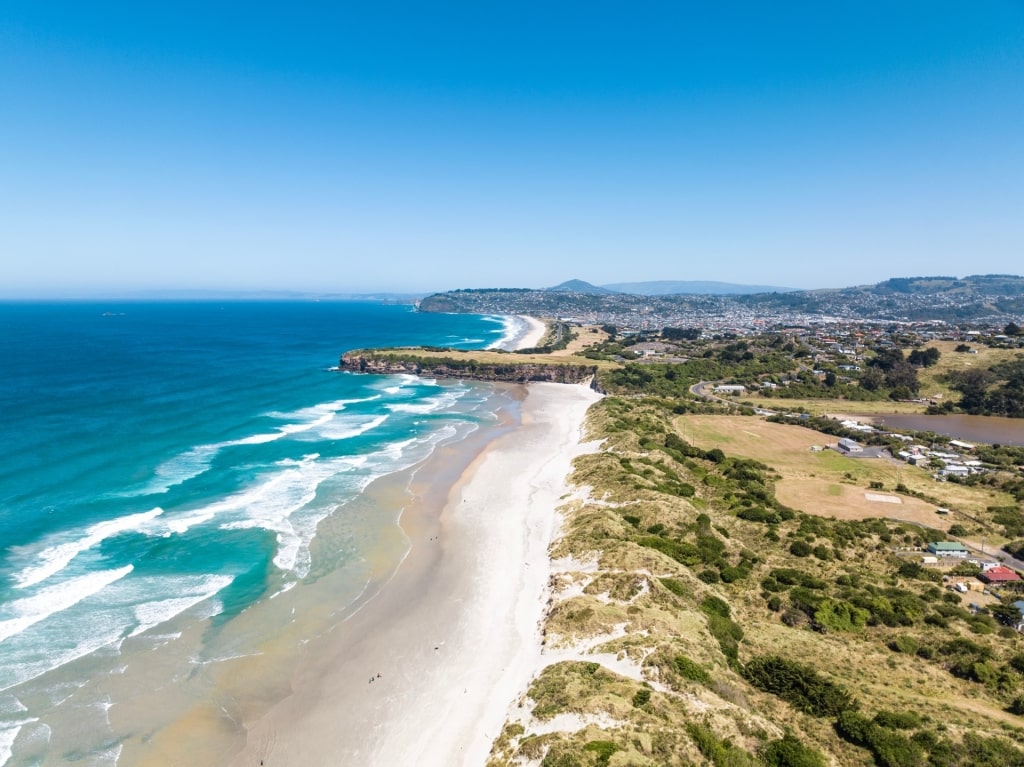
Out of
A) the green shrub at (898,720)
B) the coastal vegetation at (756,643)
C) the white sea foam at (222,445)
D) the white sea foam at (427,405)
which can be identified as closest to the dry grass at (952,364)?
the coastal vegetation at (756,643)

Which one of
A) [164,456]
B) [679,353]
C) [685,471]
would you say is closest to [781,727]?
[685,471]

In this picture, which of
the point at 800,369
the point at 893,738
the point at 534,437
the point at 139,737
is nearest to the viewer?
the point at 893,738

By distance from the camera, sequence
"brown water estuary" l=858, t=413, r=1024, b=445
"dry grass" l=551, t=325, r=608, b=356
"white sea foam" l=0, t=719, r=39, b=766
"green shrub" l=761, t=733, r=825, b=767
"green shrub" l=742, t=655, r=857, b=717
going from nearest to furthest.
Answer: "green shrub" l=761, t=733, r=825, b=767 → "white sea foam" l=0, t=719, r=39, b=766 → "green shrub" l=742, t=655, r=857, b=717 → "brown water estuary" l=858, t=413, r=1024, b=445 → "dry grass" l=551, t=325, r=608, b=356

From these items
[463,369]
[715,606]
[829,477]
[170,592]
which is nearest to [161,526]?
[170,592]

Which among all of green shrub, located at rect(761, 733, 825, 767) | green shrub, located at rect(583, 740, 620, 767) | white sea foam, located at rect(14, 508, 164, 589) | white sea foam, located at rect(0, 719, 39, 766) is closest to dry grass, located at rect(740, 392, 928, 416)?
green shrub, located at rect(761, 733, 825, 767)

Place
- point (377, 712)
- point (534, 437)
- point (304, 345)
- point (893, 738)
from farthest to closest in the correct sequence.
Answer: point (304, 345) → point (534, 437) → point (377, 712) → point (893, 738)

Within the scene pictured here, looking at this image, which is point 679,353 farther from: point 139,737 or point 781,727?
point 139,737

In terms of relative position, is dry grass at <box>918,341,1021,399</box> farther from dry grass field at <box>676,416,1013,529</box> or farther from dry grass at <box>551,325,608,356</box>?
dry grass at <box>551,325,608,356</box>
